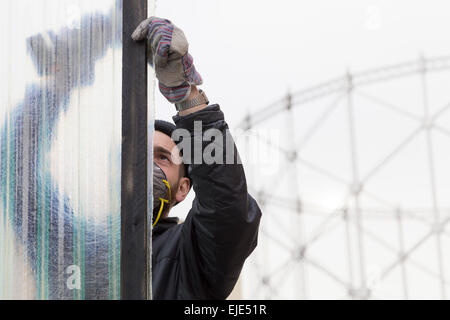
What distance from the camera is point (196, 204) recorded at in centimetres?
129

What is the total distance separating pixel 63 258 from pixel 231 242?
48 centimetres

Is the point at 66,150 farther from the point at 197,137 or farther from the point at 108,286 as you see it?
the point at 197,137

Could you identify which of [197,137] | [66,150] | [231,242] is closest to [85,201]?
[66,150]

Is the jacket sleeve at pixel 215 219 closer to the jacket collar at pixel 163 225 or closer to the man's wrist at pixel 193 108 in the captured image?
the man's wrist at pixel 193 108

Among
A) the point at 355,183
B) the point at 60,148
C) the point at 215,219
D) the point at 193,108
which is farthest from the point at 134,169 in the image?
the point at 355,183

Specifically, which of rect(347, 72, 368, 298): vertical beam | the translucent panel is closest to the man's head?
the translucent panel

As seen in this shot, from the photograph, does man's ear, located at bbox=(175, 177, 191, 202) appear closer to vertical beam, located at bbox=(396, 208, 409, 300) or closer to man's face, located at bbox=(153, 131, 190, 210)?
man's face, located at bbox=(153, 131, 190, 210)

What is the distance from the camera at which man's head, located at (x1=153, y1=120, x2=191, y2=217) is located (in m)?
1.65

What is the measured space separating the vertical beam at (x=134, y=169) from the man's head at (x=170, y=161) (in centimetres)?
79

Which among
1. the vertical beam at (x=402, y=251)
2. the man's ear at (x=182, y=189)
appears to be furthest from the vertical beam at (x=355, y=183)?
the man's ear at (x=182, y=189)

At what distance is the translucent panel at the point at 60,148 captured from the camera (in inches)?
32.4

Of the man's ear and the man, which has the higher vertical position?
Answer: the man's ear

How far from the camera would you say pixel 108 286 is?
2.67 feet

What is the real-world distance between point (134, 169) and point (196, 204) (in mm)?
496
